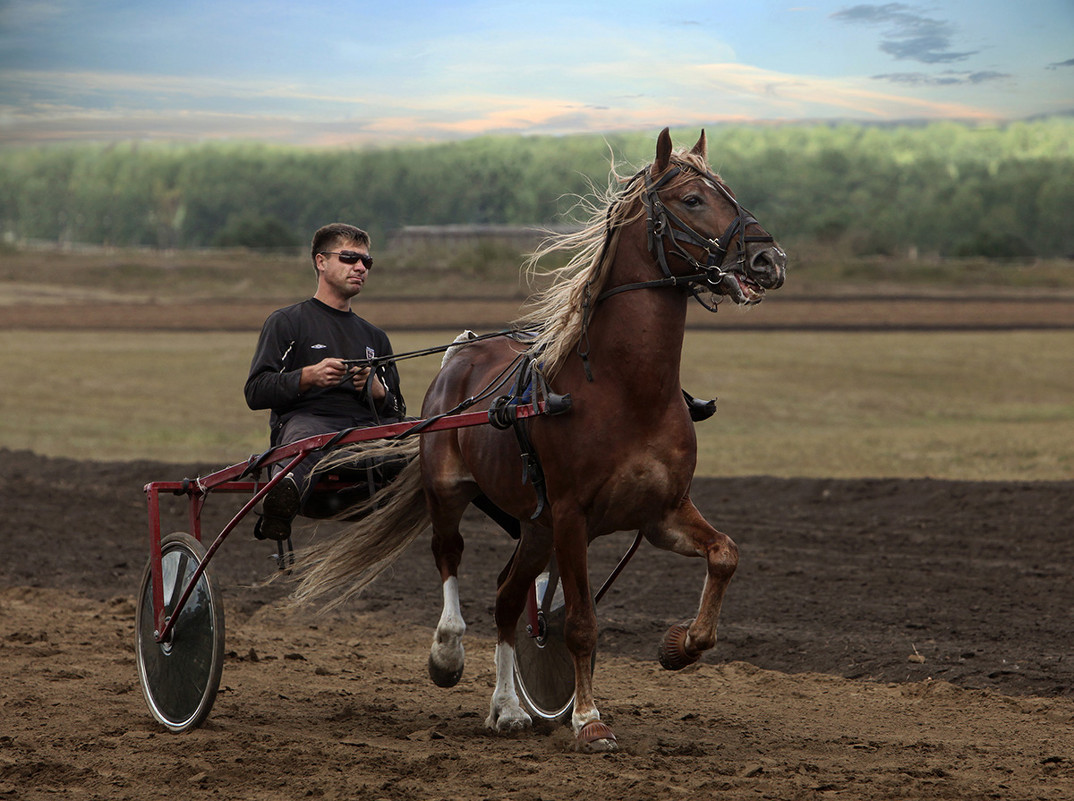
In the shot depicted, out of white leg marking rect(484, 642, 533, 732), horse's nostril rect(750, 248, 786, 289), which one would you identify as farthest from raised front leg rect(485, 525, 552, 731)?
horse's nostril rect(750, 248, 786, 289)

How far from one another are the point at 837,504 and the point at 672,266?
715cm

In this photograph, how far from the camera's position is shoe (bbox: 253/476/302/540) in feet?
16.9

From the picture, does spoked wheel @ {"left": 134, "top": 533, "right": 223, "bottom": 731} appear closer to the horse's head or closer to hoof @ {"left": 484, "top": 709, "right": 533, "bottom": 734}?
hoof @ {"left": 484, "top": 709, "right": 533, "bottom": 734}

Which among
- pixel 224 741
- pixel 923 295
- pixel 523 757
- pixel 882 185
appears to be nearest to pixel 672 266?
pixel 523 757

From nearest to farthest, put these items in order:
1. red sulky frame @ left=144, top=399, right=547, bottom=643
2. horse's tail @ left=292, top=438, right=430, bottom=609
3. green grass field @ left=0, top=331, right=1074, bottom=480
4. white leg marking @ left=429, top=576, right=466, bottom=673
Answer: red sulky frame @ left=144, top=399, right=547, bottom=643 → white leg marking @ left=429, top=576, right=466, bottom=673 → horse's tail @ left=292, top=438, right=430, bottom=609 → green grass field @ left=0, top=331, right=1074, bottom=480

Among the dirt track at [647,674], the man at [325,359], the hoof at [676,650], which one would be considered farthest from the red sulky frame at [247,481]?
the hoof at [676,650]

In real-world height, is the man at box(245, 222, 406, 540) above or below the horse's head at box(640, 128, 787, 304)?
below

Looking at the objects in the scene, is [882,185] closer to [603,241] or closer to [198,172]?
[198,172]

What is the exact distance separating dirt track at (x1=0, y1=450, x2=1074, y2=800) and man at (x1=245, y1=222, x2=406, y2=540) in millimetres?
1120

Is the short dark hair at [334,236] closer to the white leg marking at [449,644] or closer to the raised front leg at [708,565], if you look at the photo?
the white leg marking at [449,644]

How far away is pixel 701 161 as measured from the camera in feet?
15.2

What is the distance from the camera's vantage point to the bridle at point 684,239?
4.34 m

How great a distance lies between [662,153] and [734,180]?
36195 mm

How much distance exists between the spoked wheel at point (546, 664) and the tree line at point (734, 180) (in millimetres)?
34749
